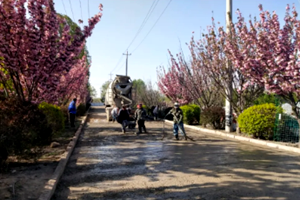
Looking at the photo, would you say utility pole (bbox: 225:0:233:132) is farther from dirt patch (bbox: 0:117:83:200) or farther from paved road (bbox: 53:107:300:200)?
dirt patch (bbox: 0:117:83:200)

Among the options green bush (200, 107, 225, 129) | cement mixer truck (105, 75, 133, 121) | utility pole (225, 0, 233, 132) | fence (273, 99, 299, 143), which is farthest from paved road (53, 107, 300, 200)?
cement mixer truck (105, 75, 133, 121)

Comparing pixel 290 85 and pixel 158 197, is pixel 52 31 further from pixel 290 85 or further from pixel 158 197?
pixel 290 85

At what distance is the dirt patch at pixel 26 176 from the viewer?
17.1ft

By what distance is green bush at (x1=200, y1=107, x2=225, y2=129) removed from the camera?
54.1ft

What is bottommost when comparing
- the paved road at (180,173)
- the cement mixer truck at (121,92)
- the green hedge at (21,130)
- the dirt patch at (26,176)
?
the dirt patch at (26,176)

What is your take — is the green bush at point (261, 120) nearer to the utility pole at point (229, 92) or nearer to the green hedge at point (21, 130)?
the utility pole at point (229, 92)

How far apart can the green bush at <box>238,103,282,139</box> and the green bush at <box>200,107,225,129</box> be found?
3.37 metres

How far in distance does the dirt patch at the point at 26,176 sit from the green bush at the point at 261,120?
27.2 ft

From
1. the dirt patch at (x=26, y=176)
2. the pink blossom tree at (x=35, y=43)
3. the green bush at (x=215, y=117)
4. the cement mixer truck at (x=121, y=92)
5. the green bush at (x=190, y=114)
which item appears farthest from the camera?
the cement mixer truck at (x=121, y=92)

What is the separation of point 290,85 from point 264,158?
2.90 m

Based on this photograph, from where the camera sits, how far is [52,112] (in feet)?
39.9

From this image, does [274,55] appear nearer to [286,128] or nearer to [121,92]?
[286,128]

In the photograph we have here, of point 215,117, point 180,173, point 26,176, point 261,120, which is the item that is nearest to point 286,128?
point 261,120

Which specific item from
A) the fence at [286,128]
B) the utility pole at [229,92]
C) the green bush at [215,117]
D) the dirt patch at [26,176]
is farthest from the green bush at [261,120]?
the dirt patch at [26,176]
